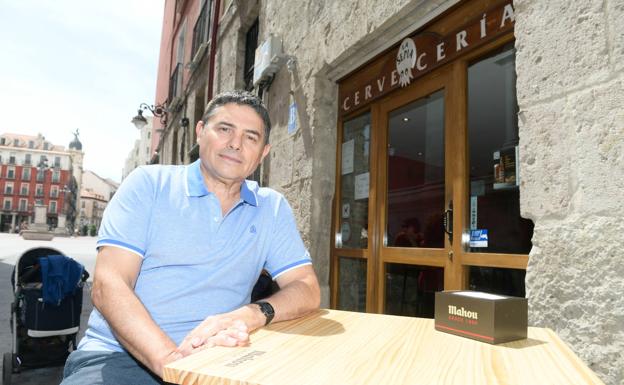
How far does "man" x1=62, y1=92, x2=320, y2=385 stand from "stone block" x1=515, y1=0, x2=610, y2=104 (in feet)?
4.26

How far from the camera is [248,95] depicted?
77.9 inches

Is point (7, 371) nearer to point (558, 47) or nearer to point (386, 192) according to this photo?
point (386, 192)

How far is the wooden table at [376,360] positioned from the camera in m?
0.95

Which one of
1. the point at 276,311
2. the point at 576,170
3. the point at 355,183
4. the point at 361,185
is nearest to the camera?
the point at 276,311

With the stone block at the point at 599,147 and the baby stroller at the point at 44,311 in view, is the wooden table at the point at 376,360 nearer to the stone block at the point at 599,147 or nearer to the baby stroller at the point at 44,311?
the stone block at the point at 599,147

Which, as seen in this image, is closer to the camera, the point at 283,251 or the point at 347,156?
the point at 283,251

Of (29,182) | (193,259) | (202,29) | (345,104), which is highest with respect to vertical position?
(29,182)

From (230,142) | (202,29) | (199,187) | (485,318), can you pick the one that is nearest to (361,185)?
(230,142)

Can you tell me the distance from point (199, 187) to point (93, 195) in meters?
114

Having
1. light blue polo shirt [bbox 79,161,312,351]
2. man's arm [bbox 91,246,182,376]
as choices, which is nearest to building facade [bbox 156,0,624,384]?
light blue polo shirt [bbox 79,161,312,351]

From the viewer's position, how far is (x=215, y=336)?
3.98 ft

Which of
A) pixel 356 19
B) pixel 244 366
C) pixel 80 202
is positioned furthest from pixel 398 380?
pixel 80 202

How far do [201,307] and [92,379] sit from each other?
17.2 inches

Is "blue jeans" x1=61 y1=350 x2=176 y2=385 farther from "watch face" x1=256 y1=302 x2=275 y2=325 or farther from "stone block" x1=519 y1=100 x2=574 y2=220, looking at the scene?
"stone block" x1=519 y1=100 x2=574 y2=220
